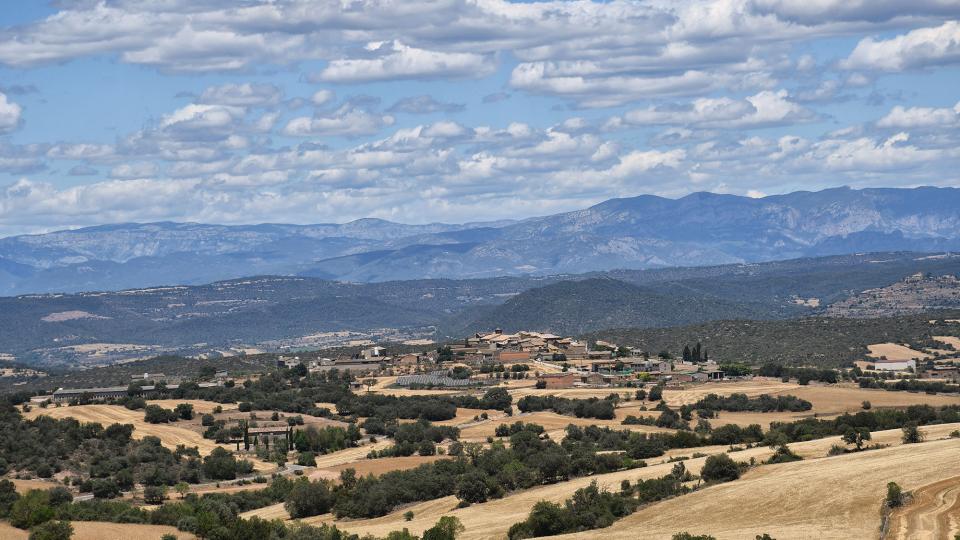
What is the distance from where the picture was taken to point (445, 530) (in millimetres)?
75375

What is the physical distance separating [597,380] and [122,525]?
87.4m

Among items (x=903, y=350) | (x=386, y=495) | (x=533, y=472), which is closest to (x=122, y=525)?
(x=386, y=495)

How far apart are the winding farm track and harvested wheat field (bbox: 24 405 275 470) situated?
57420 millimetres

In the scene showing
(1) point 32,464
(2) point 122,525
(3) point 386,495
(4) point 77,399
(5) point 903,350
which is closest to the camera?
(2) point 122,525

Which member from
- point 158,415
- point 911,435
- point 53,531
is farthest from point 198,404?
point 911,435

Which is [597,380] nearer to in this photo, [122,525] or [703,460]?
[703,460]

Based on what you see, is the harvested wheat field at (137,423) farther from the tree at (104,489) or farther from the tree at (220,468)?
the tree at (104,489)

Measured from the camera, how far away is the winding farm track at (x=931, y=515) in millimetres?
64938

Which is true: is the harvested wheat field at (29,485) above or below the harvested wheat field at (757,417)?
above

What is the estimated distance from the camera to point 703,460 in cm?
9556

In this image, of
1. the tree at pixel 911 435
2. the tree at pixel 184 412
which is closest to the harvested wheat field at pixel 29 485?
the tree at pixel 184 412

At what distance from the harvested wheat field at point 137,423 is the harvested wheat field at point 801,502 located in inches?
1815

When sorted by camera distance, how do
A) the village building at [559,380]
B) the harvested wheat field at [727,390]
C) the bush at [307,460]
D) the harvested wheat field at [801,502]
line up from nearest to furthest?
the harvested wheat field at [801,502] → the bush at [307,460] → the harvested wheat field at [727,390] → the village building at [559,380]

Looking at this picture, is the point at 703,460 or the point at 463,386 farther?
the point at 463,386
